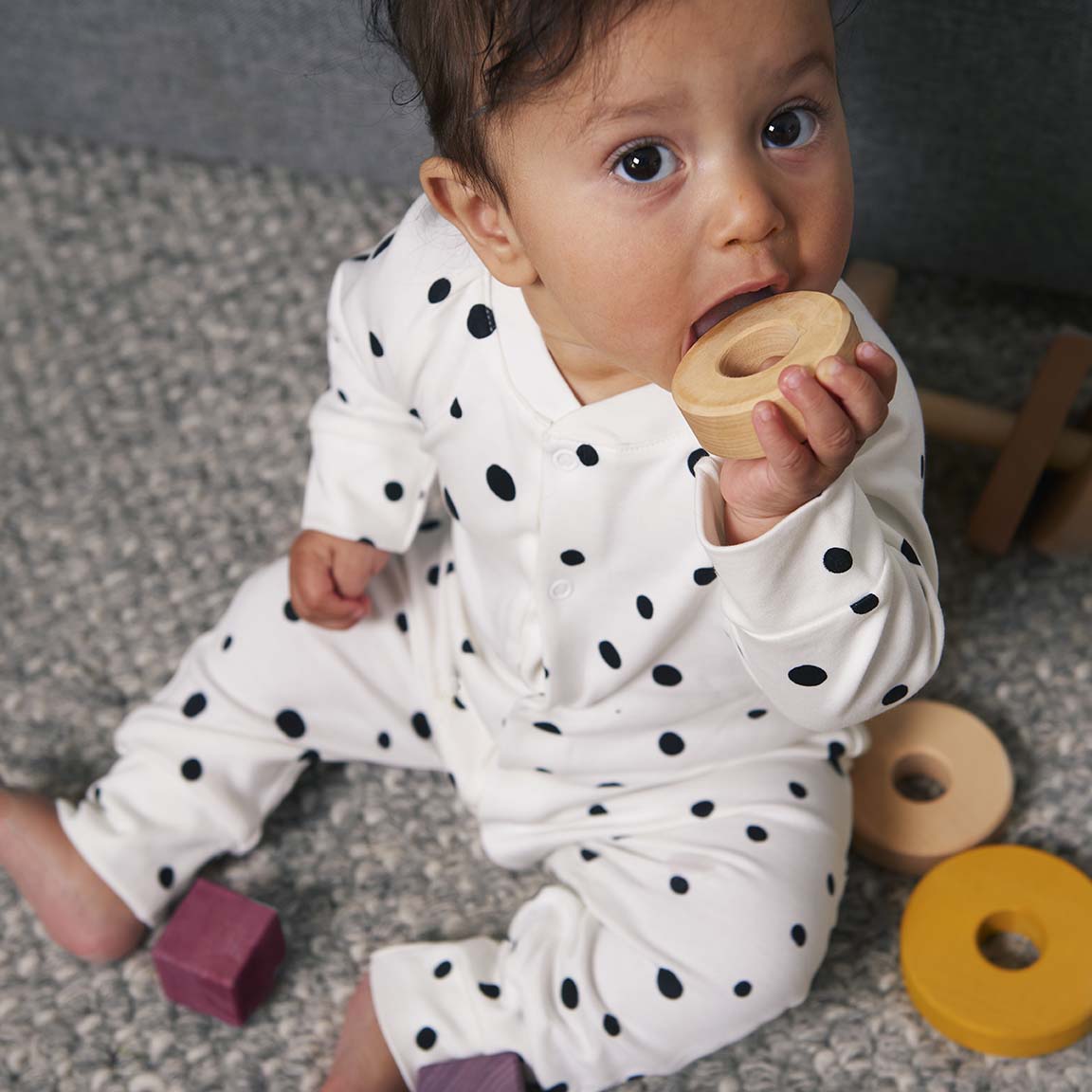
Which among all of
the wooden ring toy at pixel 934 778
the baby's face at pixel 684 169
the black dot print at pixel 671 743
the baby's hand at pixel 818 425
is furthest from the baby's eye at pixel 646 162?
the wooden ring toy at pixel 934 778

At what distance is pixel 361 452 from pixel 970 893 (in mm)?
448

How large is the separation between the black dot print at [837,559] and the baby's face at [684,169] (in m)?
0.11

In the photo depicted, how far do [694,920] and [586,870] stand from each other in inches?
3.1

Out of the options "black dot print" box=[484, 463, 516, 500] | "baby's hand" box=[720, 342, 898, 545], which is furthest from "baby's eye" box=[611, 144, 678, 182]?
"black dot print" box=[484, 463, 516, 500]

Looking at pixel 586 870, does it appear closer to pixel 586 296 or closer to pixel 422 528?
pixel 422 528

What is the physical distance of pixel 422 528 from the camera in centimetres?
93

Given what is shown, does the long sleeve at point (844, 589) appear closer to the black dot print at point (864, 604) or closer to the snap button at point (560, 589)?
the black dot print at point (864, 604)

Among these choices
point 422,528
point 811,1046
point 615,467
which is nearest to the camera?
point 615,467

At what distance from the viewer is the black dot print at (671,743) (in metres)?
0.80

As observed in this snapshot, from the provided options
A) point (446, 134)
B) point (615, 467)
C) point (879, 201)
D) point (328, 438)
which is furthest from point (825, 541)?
point (879, 201)

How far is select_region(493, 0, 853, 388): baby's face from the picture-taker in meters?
0.54

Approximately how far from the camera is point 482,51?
58cm

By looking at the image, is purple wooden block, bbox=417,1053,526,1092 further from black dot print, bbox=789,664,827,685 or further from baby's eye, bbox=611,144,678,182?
baby's eye, bbox=611,144,678,182

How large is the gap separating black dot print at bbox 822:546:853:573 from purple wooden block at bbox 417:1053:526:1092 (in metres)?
0.36
